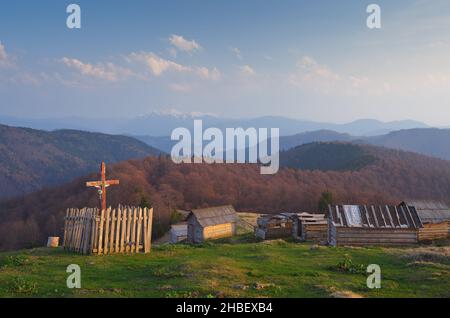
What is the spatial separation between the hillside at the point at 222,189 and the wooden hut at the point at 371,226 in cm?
5901

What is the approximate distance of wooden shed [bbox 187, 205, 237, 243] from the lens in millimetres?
47625

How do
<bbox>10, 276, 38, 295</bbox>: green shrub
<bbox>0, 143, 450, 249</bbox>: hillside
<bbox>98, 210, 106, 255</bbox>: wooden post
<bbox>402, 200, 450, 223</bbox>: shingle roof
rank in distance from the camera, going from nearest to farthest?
<bbox>10, 276, 38, 295</bbox>: green shrub
<bbox>98, 210, 106, 255</bbox>: wooden post
<bbox>402, 200, 450, 223</bbox>: shingle roof
<bbox>0, 143, 450, 249</bbox>: hillside

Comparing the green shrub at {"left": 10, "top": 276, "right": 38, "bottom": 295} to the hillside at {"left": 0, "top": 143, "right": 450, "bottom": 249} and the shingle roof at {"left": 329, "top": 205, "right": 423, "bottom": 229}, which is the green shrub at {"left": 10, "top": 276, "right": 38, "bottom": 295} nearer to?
the shingle roof at {"left": 329, "top": 205, "right": 423, "bottom": 229}

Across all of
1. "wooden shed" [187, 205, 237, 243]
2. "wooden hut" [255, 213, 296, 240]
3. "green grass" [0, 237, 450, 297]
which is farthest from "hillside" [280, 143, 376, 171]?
"green grass" [0, 237, 450, 297]

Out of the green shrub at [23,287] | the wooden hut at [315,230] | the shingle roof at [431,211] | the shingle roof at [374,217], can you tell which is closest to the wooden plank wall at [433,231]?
the shingle roof at [431,211]

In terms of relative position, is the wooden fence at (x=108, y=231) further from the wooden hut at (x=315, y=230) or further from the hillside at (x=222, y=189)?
the hillside at (x=222, y=189)

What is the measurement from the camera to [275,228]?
146ft

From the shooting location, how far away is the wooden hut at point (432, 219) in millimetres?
35188

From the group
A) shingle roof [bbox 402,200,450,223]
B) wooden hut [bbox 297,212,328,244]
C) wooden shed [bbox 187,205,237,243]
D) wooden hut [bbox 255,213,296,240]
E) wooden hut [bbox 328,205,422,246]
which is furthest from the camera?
wooden shed [bbox 187,205,237,243]

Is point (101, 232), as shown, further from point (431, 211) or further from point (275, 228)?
point (431, 211)

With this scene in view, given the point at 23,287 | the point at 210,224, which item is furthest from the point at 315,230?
the point at 23,287

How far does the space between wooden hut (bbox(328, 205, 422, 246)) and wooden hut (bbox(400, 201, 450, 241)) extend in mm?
1952

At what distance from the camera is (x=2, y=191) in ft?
603
